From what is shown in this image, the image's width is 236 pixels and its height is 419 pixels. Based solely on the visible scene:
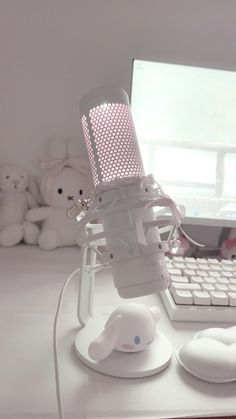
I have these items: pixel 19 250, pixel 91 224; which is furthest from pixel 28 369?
pixel 19 250

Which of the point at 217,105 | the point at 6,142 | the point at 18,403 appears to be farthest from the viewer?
the point at 6,142

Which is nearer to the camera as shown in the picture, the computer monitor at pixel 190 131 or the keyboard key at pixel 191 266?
the keyboard key at pixel 191 266

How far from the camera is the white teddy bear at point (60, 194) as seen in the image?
0.84m

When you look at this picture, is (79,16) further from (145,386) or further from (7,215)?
(145,386)

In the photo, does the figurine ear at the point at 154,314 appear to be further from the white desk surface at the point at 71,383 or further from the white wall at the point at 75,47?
the white wall at the point at 75,47

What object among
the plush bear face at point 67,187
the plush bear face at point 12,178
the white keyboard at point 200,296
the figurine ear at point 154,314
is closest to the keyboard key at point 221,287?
the white keyboard at point 200,296

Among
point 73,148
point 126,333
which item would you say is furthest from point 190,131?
point 126,333

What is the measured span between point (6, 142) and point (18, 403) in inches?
23.5

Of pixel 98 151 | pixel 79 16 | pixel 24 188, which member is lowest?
pixel 24 188

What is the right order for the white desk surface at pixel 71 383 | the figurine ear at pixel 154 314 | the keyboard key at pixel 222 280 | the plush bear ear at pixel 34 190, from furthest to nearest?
the plush bear ear at pixel 34 190
the keyboard key at pixel 222 280
the figurine ear at pixel 154 314
the white desk surface at pixel 71 383

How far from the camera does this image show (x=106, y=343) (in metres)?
0.46

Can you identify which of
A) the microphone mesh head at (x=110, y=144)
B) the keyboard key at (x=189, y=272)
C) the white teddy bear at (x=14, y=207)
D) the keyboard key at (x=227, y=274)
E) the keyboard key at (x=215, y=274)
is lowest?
the keyboard key at (x=227, y=274)

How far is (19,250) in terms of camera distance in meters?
0.82

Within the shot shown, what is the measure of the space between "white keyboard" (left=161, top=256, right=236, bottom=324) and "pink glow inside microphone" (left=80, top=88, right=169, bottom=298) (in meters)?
0.14
